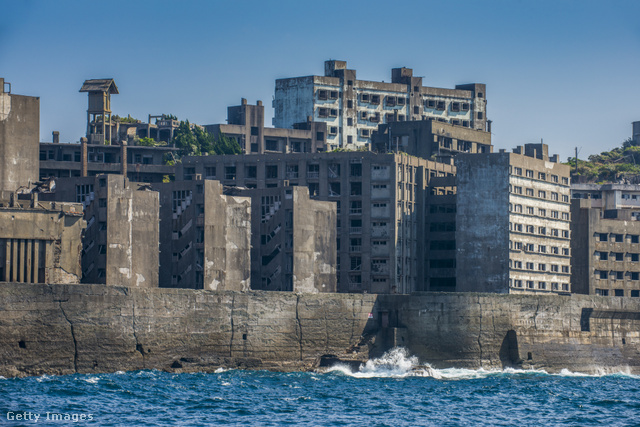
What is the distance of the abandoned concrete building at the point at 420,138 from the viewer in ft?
452

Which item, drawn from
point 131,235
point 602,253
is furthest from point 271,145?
point 131,235

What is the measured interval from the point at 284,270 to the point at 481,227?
812 inches

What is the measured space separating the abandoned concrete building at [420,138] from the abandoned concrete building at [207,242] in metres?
34.6

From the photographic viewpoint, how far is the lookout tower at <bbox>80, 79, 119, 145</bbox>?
5320 inches

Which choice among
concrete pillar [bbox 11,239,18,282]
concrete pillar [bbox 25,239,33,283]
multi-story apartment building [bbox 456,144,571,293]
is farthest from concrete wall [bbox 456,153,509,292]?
concrete pillar [bbox 11,239,18,282]

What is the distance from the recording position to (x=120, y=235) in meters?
97.2

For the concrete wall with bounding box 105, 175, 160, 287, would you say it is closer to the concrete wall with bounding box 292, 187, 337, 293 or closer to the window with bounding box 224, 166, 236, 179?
the concrete wall with bounding box 292, 187, 337, 293

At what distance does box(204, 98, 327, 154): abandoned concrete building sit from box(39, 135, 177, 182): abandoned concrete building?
41.6 ft

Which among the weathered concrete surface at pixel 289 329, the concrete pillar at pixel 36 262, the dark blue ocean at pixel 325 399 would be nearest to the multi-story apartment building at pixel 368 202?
the weathered concrete surface at pixel 289 329

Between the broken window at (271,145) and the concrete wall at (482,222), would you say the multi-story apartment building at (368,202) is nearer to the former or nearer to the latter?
the concrete wall at (482,222)

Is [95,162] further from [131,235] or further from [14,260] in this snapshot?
[14,260]

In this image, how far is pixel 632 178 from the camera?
16225 centimetres

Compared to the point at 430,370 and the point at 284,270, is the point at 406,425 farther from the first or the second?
the point at 284,270

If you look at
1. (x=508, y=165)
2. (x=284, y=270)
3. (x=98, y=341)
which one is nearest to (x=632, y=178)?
(x=508, y=165)
